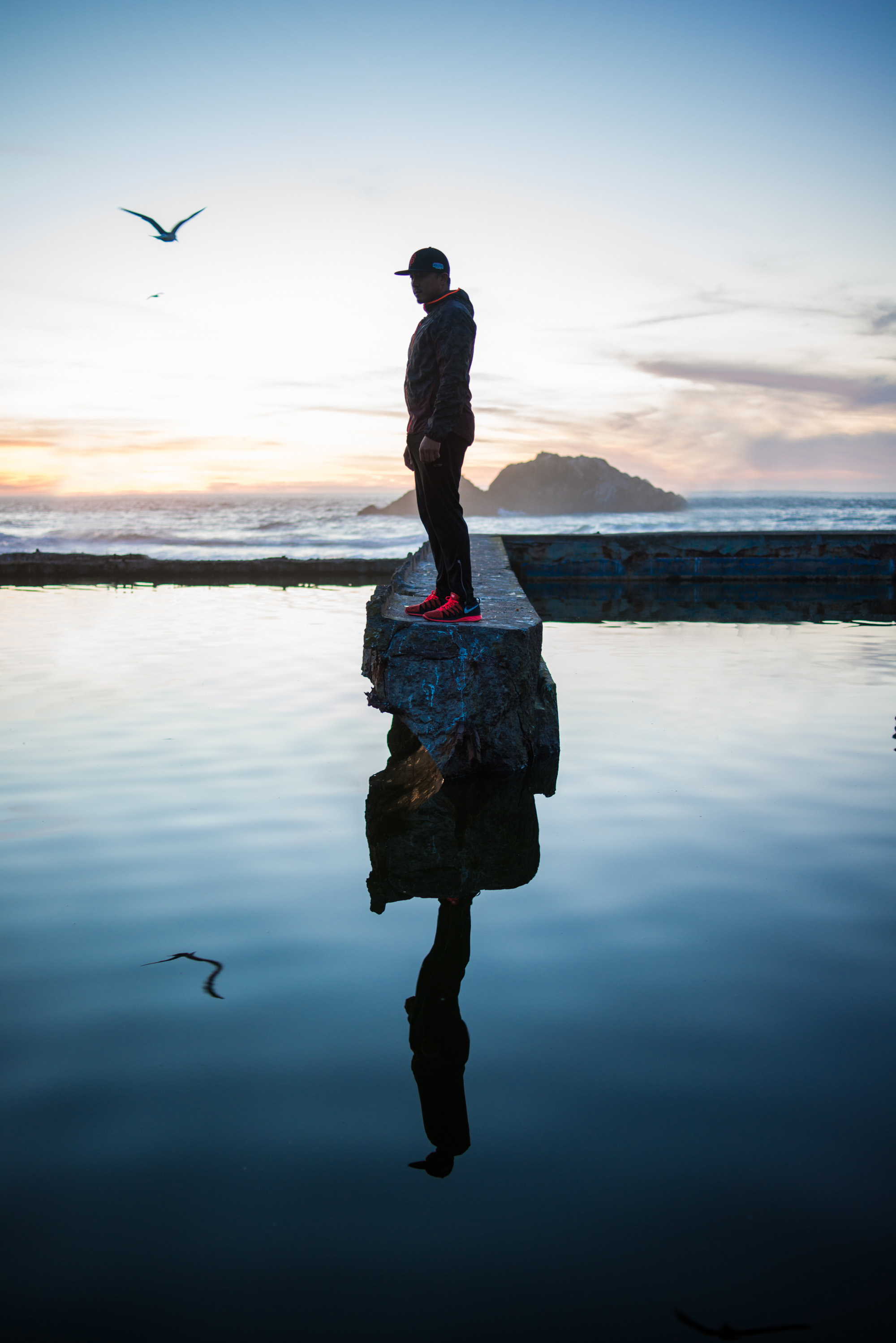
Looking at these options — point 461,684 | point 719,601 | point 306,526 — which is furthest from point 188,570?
point 306,526

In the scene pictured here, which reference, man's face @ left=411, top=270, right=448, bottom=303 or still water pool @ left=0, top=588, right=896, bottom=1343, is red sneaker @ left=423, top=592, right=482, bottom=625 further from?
man's face @ left=411, top=270, right=448, bottom=303

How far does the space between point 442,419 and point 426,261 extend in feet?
2.16

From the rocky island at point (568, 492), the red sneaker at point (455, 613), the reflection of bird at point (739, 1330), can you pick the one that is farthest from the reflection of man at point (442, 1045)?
the rocky island at point (568, 492)

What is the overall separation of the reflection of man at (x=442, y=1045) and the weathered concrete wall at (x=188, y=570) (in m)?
11.1

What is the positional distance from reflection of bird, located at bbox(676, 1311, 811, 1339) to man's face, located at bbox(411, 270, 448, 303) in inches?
136

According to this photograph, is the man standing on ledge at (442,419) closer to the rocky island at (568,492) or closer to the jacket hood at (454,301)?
the jacket hood at (454,301)

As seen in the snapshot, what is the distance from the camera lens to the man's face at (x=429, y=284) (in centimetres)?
351

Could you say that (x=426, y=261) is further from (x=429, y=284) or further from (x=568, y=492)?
(x=568, y=492)

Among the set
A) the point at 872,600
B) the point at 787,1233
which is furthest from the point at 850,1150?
the point at 872,600

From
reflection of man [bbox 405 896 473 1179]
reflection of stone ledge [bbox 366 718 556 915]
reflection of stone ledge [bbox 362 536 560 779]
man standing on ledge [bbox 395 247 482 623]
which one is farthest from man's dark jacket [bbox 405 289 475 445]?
reflection of man [bbox 405 896 473 1179]

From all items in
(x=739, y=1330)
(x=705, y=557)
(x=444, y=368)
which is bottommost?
(x=739, y=1330)

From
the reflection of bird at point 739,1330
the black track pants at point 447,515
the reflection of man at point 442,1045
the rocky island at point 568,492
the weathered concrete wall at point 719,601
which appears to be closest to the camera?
the reflection of bird at point 739,1330

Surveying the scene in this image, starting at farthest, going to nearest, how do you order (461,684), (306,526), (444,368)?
(306,526), (444,368), (461,684)

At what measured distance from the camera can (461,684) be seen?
326 cm
